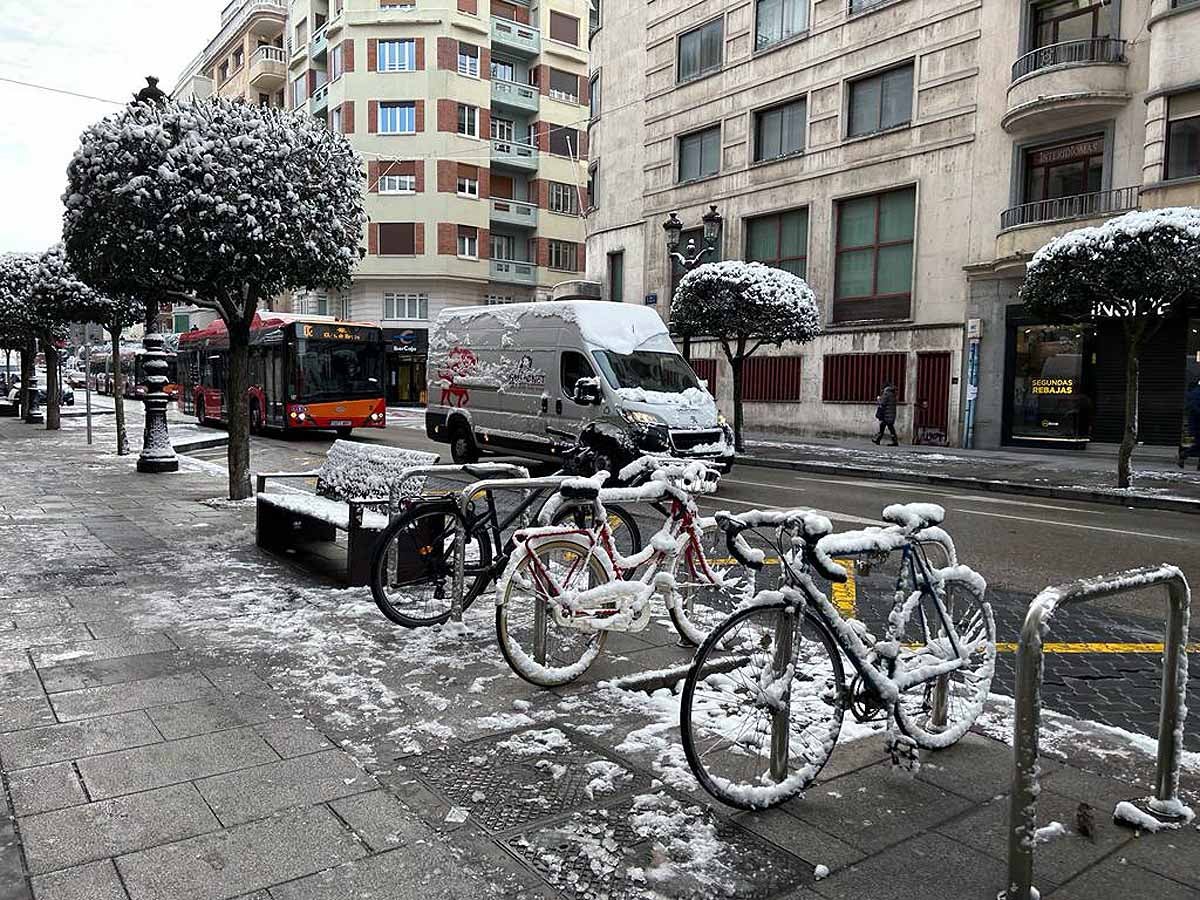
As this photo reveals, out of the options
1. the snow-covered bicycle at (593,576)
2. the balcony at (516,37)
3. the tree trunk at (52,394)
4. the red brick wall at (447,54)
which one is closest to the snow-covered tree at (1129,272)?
the snow-covered bicycle at (593,576)

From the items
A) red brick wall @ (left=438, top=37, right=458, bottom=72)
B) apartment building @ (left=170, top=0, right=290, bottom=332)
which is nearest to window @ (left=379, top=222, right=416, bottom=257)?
red brick wall @ (left=438, top=37, right=458, bottom=72)

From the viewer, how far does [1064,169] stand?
20.5m

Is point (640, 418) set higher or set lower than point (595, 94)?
lower

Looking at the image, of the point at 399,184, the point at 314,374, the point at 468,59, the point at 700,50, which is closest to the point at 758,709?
the point at 314,374

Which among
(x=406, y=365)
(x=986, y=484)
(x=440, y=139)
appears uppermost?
(x=440, y=139)

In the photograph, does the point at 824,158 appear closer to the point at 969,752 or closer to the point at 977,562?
the point at 977,562

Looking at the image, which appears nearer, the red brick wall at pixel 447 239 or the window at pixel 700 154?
the window at pixel 700 154

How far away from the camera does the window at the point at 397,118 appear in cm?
4403

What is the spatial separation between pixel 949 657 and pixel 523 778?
1.77 metres

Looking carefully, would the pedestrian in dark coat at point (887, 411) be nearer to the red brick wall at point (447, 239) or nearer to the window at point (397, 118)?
the red brick wall at point (447, 239)

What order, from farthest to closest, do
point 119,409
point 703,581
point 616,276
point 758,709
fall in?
point 616,276, point 119,409, point 703,581, point 758,709

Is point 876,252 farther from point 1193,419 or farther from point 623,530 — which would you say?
point 623,530

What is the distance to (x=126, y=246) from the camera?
9.14m

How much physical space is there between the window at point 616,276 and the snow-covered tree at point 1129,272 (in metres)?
19.7
